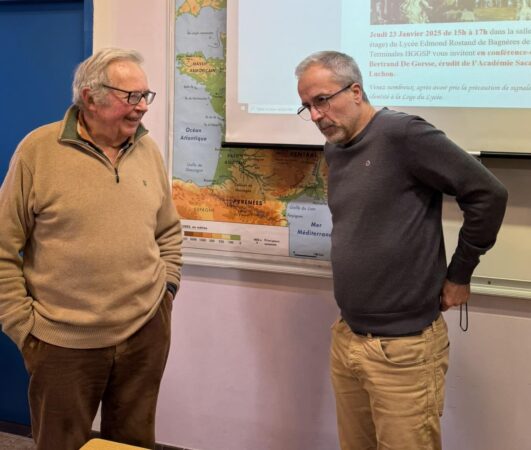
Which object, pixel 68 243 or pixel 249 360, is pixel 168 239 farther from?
pixel 249 360

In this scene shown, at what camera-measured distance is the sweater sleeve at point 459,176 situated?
1.42 m

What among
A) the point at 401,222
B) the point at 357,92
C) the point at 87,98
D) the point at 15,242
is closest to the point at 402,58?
the point at 357,92

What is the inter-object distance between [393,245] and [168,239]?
0.73 meters

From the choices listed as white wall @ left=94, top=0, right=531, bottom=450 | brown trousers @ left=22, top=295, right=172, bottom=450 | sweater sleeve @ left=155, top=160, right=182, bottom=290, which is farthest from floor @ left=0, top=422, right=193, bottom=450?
sweater sleeve @ left=155, top=160, right=182, bottom=290

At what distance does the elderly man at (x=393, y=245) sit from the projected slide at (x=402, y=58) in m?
0.39

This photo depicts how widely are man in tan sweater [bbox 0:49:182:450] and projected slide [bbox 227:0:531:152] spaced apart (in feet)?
1.98

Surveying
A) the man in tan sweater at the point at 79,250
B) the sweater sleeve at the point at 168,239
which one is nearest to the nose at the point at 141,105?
the man in tan sweater at the point at 79,250

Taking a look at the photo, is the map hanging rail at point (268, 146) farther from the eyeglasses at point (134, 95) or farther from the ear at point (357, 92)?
the eyeglasses at point (134, 95)

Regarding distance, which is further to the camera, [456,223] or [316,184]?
[316,184]

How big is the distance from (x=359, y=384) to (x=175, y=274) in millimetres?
654

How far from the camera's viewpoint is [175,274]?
5.94 feet

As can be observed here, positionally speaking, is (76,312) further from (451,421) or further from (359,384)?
(451,421)

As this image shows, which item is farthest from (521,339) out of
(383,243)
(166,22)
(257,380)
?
(166,22)

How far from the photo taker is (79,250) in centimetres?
150
